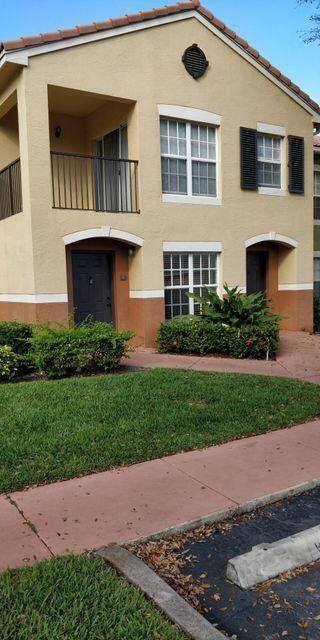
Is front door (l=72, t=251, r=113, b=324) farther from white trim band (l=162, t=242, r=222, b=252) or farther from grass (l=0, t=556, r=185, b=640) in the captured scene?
grass (l=0, t=556, r=185, b=640)

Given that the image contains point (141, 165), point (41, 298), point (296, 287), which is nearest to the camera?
point (41, 298)

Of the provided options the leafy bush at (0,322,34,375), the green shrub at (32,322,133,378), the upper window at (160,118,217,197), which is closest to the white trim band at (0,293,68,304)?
the leafy bush at (0,322,34,375)

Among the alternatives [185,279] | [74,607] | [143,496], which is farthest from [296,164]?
[74,607]

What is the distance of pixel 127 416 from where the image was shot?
6.11 meters

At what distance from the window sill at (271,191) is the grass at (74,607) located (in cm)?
1152

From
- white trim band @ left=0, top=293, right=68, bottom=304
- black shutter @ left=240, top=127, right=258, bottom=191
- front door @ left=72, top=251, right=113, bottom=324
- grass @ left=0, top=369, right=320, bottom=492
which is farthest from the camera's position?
black shutter @ left=240, top=127, right=258, bottom=191

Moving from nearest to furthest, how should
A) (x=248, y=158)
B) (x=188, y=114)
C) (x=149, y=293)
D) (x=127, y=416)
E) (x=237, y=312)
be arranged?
(x=127, y=416)
(x=237, y=312)
(x=149, y=293)
(x=188, y=114)
(x=248, y=158)

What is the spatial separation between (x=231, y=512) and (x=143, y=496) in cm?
76

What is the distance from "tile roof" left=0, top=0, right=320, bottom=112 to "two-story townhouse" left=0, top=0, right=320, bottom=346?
0.03 metres

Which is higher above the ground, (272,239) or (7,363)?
(272,239)

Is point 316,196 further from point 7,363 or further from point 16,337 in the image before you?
point 7,363

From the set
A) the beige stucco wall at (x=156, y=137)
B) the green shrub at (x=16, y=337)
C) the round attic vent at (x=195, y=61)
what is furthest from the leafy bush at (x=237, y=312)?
the round attic vent at (x=195, y=61)

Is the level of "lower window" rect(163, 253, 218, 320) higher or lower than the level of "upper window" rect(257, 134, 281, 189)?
lower

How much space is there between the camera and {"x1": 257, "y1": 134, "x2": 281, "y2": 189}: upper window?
13.3m
